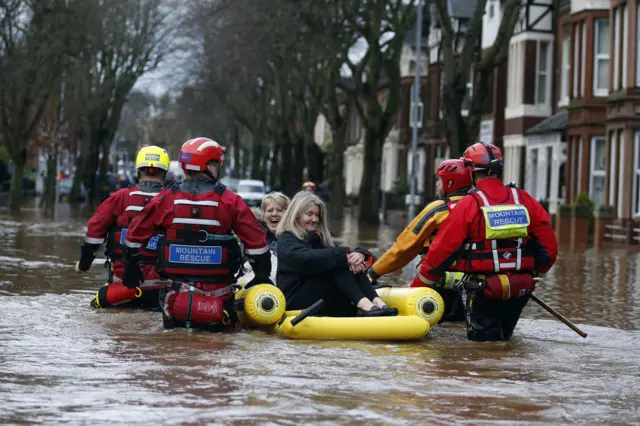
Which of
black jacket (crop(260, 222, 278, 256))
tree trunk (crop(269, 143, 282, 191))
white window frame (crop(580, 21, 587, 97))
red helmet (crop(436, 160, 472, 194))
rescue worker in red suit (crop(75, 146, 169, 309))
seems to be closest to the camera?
red helmet (crop(436, 160, 472, 194))

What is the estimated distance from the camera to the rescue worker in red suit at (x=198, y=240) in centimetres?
1070

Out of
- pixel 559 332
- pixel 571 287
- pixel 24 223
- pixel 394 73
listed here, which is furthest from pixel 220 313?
pixel 394 73

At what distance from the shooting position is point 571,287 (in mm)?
18812

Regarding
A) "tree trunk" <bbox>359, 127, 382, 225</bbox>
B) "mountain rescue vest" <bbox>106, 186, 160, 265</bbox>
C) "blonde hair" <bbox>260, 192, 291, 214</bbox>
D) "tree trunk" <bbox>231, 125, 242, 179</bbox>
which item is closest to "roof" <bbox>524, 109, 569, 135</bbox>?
"tree trunk" <bbox>359, 127, 382, 225</bbox>

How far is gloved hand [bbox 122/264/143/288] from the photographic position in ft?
Result: 36.1

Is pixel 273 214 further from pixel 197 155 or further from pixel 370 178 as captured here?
pixel 370 178

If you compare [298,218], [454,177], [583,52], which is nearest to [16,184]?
[583,52]

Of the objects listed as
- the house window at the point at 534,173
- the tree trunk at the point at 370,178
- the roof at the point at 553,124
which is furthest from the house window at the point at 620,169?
the tree trunk at the point at 370,178

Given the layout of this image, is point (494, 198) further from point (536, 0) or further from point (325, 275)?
point (536, 0)

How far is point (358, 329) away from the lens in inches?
420

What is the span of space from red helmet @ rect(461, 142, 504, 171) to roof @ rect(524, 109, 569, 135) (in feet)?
102

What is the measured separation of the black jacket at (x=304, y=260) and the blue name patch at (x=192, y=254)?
686 mm

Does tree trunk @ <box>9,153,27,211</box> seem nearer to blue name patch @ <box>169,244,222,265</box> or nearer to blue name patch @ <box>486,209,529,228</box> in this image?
blue name patch @ <box>169,244,222,265</box>

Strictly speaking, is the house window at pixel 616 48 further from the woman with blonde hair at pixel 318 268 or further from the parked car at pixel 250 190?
the parked car at pixel 250 190
